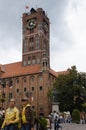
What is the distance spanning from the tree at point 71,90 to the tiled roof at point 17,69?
11830mm

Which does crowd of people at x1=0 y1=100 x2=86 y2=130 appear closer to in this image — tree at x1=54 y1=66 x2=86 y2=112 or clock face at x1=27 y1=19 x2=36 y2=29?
tree at x1=54 y1=66 x2=86 y2=112

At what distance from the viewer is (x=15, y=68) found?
76750 millimetres

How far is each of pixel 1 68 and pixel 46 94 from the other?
60.6ft

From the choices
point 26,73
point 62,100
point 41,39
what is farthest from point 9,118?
point 41,39

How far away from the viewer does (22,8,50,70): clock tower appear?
7362 centimetres

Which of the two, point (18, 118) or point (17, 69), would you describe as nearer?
point (18, 118)

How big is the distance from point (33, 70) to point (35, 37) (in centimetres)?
1005

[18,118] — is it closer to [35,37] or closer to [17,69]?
[17,69]

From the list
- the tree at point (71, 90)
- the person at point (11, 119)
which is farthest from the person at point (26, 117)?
the tree at point (71, 90)

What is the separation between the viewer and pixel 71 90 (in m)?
56.3

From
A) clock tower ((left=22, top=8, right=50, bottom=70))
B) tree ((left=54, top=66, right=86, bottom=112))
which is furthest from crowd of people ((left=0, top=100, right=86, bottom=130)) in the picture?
clock tower ((left=22, top=8, right=50, bottom=70))

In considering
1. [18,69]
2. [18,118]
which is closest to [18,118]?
[18,118]

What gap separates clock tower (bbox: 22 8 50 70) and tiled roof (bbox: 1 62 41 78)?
147cm

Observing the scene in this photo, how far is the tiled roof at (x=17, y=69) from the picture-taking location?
70.1m
